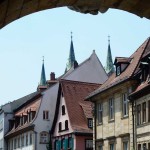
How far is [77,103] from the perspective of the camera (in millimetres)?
49406

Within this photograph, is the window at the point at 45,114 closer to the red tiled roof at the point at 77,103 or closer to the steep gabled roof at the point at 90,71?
the steep gabled roof at the point at 90,71

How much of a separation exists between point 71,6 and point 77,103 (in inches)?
1753

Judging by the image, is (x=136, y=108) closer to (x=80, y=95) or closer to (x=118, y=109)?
(x=118, y=109)

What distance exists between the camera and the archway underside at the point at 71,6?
4.38 metres

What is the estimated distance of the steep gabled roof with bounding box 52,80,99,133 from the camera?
4653 centimetres

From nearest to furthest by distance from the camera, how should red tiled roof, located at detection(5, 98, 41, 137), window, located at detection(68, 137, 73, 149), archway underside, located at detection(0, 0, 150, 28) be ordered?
archway underside, located at detection(0, 0, 150, 28), window, located at detection(68, 137, 73, 149), red tiled roof, located at detection(5, 98, 41, 137)

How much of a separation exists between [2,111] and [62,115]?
63.6ft

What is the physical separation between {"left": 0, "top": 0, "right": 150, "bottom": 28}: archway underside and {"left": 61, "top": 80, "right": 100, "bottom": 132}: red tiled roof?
4045 cm

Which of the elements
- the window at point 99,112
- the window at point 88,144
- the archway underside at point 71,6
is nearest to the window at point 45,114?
the window at point 88,144

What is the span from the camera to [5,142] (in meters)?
65.8

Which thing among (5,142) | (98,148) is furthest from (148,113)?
(5,142)

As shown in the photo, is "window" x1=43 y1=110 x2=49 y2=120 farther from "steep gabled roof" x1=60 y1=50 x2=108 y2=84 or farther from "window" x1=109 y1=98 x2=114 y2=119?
"window" x1=109 y1=98 x2=114 y2=119

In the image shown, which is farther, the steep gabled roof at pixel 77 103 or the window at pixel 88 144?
the steep gabled roof at pixel 77 103

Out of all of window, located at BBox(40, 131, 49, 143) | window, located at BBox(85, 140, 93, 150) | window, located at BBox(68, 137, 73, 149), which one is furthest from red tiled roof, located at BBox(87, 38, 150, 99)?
window, located at BBox(40, 131, 49, 143)
